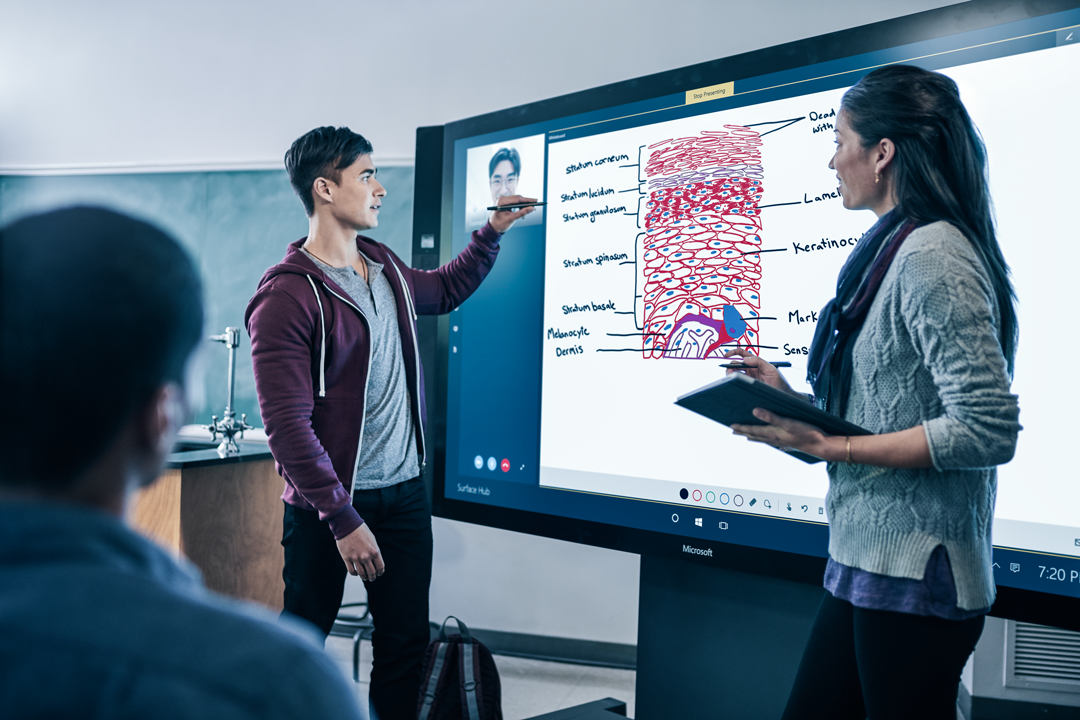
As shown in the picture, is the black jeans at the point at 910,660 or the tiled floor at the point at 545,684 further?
the tiled floor at the point at 545,684

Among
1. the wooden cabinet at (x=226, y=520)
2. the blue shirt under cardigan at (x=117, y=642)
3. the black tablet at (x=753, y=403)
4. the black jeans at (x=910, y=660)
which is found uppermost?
the black tablet at (x=753, y=403)

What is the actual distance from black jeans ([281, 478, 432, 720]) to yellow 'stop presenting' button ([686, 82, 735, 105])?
112 centimetres

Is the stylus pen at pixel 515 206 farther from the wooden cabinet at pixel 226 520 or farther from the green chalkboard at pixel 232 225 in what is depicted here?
the wooden cabinet at pixel 226 520

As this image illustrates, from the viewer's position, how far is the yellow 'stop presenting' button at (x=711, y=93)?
61.0 inches

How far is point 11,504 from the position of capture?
0.38 meters

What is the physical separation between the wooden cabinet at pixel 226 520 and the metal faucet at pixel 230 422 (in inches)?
3.9

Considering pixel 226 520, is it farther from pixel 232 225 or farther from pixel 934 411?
pixel 934 411

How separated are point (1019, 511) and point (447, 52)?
2632 mm

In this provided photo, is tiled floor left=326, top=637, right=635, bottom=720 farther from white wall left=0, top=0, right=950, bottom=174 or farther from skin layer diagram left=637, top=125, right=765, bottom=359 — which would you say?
white wall left=0, top=0, right=950, bottom=174

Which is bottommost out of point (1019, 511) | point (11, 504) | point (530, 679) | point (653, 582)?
point (530, 679)

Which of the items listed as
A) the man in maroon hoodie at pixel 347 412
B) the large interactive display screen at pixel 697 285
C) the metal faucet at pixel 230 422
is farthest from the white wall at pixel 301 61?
the man in maroon hoodie at pixel 347 412

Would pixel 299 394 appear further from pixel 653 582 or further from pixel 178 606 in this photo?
pixel 178 606

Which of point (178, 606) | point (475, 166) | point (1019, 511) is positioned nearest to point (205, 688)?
point (178, 606)

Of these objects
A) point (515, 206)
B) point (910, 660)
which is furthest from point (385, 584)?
point (910, 660)
